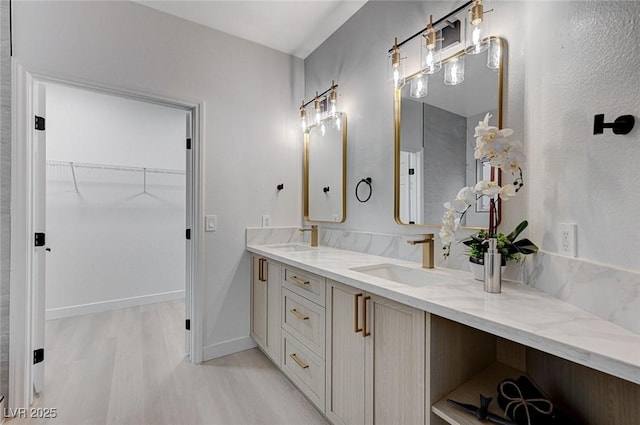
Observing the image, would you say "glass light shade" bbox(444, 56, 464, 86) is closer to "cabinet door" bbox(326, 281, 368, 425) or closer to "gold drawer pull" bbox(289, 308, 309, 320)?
"cabinet door" bbox(326, 281, 368, 425)

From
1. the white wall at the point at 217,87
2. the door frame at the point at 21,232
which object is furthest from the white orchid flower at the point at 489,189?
the door frame at the point at 21,232

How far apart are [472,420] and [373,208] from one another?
4.41 ft

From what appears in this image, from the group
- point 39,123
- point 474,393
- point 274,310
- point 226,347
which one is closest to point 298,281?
point 274,310

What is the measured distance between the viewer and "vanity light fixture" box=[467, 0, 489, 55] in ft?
4.41

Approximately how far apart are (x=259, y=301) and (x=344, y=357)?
1134 millimetres

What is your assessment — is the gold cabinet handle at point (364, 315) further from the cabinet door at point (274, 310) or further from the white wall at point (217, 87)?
the white wall at point (217, 87)

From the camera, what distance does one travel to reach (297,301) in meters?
1.85

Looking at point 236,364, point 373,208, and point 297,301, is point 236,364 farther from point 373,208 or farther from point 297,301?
point 373,208

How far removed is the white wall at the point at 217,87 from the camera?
1.90 meters

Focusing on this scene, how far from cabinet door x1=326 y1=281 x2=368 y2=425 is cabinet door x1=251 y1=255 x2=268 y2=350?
881 mm

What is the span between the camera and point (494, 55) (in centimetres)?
139

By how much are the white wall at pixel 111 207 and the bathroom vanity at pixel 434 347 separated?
8.70 feet

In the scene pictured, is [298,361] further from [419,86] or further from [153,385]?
[419,86]

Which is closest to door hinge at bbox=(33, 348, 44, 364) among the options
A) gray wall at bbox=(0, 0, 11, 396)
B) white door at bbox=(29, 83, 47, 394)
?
white door at bbox=(29, 83, 47, 394)
